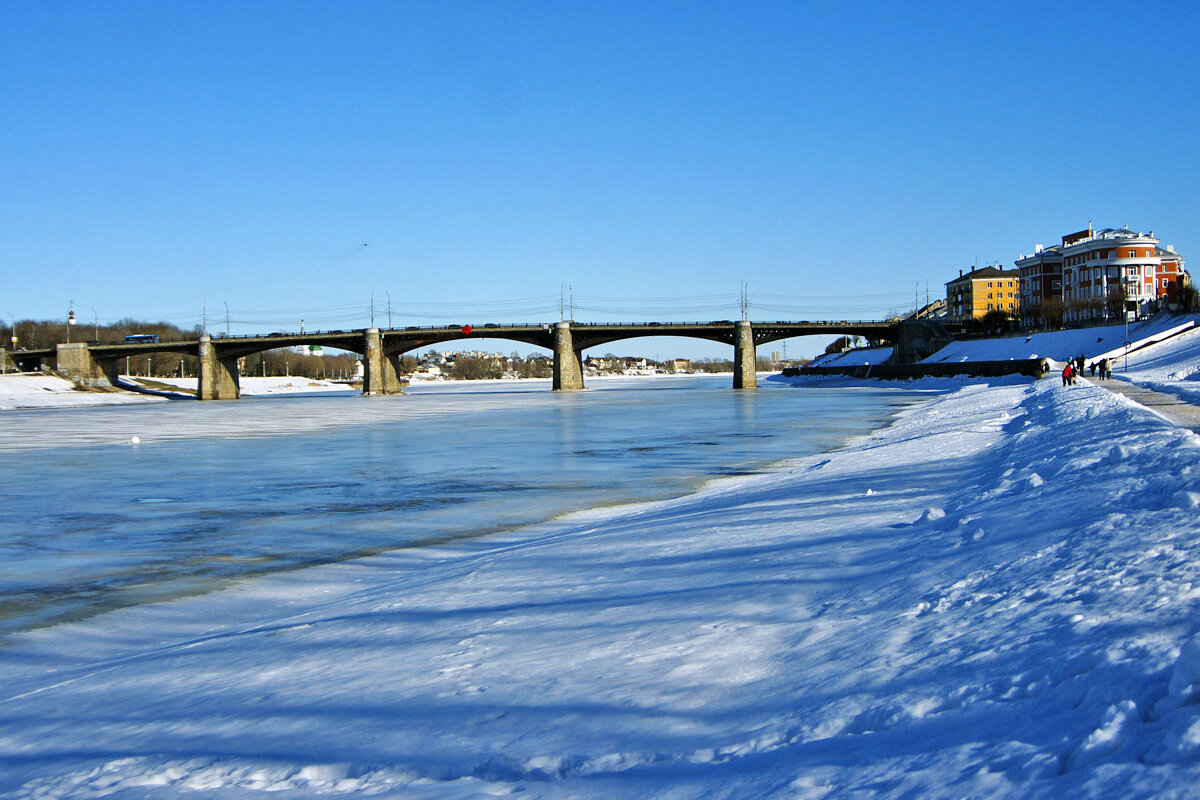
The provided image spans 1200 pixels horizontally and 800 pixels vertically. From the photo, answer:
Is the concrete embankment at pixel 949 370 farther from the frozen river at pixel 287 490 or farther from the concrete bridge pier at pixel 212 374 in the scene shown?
the concrete bridge pier at pixel 212 374

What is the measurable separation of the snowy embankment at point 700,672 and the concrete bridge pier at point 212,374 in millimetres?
113078

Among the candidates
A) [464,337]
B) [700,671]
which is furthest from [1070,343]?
[700,671]

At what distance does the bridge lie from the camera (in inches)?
4318

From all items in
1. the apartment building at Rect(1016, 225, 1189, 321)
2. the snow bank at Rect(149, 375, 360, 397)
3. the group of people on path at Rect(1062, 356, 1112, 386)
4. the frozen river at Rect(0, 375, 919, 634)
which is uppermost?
the apartment building at Rect(1016, 225, 1189, 321)

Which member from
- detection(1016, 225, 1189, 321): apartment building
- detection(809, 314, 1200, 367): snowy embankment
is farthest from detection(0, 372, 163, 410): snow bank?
detection(1016, 225, 1189, 321): apartment building

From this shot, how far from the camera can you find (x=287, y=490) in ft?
64.9

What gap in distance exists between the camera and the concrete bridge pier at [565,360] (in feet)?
367

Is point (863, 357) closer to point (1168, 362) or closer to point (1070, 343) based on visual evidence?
point (1070, 343)

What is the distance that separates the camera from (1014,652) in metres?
4.70

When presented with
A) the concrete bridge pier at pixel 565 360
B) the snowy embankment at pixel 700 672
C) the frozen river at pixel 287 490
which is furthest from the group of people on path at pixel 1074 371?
the concrete bridge pier at pixel 565 360

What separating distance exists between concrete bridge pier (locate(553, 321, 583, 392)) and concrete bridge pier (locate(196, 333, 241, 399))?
43574mm

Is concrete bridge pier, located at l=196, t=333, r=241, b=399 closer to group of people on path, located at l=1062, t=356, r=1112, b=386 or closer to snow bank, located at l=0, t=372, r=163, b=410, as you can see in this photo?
snow bank, located at l=0, t=372, r=163, b=410

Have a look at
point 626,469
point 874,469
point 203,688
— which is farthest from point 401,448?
point 203,688

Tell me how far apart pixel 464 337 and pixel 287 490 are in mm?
88581
